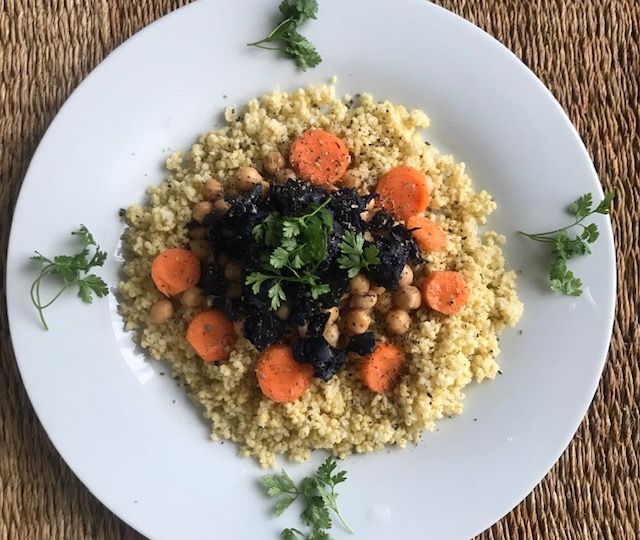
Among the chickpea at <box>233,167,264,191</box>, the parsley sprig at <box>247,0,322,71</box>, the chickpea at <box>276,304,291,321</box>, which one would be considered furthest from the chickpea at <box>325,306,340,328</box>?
the parsley sprig at <box>247,0,322,71</box>

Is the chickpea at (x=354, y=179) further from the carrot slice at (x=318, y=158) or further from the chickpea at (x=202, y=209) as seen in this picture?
the chickpea at (x=202, y=209)

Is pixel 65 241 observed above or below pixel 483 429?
above

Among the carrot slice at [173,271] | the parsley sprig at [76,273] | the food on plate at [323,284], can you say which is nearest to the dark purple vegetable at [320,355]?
the food on plate at [323,284]

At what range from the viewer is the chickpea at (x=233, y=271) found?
8.11 ft

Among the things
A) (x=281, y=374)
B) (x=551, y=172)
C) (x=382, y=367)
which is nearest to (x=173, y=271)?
(x=281, y=374)

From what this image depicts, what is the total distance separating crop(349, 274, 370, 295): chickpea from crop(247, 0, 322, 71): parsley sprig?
30.1 inches

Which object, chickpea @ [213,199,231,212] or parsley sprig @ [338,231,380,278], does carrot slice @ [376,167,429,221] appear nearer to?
parsley sprig @ [338,231,380,278]

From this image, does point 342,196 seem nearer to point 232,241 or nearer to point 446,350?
point 232,241

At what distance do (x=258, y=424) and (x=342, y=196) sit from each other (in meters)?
0.80

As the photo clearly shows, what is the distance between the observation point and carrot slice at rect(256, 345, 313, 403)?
2.45m

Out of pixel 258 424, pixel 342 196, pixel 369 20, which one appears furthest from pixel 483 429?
pixel 369 20

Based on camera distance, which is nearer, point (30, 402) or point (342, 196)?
point (342, 196)

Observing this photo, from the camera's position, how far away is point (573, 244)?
2543 millimetres

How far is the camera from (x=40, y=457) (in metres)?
2.66
